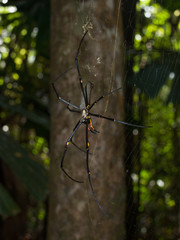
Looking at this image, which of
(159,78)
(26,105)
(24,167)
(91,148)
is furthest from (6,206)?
(26,105)

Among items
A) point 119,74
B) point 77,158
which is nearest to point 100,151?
point 77,158

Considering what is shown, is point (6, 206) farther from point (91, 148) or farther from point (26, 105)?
point (26, 105)

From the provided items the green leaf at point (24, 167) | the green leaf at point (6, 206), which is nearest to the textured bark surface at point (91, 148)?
the green leaf at point (24, 167)

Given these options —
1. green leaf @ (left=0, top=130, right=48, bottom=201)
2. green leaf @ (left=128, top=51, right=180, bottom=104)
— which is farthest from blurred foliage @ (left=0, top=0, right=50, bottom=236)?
green leaf @ (left=128, top=51, right=180, bottom=104)

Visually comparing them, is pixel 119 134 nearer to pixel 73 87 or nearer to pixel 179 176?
pixel 73 87

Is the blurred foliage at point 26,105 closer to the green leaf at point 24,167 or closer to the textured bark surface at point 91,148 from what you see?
the green leaf at point 24,167

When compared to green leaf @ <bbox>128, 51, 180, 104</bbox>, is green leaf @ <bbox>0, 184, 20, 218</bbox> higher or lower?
lower

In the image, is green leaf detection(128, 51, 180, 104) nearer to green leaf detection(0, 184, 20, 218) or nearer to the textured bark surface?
the textured bark surface
